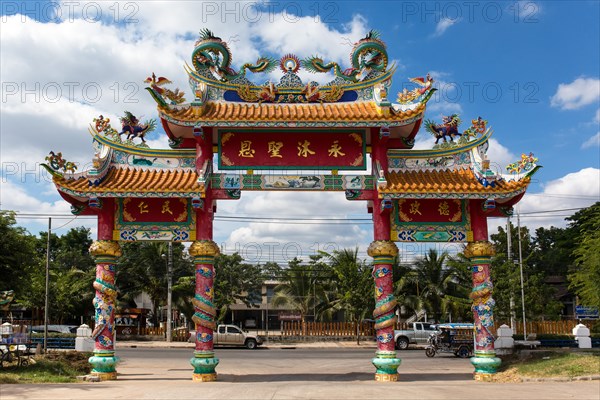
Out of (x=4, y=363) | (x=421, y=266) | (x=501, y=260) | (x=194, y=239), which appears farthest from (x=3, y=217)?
(x=421, y=266)

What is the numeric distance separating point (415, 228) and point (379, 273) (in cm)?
149

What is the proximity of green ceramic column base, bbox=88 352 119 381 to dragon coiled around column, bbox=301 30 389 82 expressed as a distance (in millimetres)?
8930

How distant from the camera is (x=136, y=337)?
32.7 m

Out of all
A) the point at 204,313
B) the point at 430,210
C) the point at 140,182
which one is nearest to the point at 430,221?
the point at 430,210

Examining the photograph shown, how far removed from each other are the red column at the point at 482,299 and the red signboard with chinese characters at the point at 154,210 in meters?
7.41

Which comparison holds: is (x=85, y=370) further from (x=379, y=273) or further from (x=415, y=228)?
(x=415, y=228)

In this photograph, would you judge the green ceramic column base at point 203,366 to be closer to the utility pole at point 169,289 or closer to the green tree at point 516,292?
the green tree at point 516,292

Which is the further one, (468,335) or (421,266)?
(421,266)

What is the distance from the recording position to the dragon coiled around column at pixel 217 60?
13.7 metres

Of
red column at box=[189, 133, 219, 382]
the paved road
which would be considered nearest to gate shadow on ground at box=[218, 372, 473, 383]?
the paved road

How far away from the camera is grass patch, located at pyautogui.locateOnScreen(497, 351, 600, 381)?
12.9m

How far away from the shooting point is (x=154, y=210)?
44.0 feet

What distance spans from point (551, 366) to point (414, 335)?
48.5 ft

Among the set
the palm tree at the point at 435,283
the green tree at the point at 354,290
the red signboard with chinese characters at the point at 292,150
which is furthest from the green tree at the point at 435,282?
the red signboard with chinese characters at the point at 292,150
